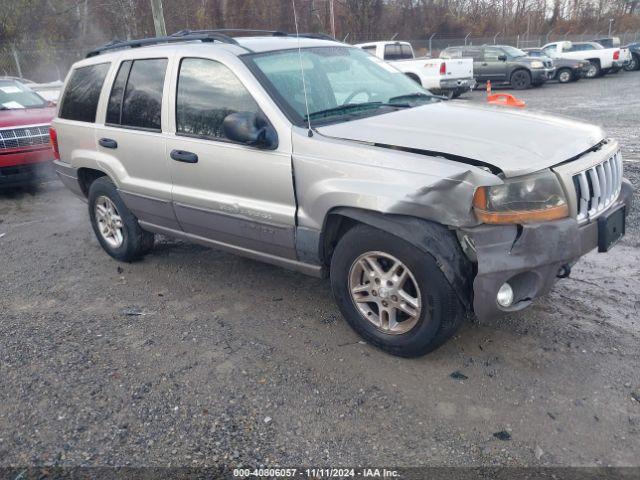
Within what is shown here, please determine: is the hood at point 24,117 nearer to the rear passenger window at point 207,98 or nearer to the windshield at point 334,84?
the rear passenger window at point 207,98

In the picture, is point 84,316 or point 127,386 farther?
point 84,316

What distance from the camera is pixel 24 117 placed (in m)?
8.18

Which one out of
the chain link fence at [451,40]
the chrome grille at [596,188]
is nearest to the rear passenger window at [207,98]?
the chrome grille at [596,188]

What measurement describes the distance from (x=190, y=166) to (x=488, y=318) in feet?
7.70

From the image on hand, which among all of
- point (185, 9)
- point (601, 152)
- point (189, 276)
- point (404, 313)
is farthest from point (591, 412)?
point (185, 9)

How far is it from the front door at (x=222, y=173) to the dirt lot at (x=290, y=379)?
61 cm

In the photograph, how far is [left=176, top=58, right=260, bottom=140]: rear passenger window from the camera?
384cm

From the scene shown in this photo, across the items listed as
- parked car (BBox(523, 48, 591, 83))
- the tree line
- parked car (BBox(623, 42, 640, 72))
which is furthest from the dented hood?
parked car (BBox(623, 42, 640, 72))

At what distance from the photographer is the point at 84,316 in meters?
4.27

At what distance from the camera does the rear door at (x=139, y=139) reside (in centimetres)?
439

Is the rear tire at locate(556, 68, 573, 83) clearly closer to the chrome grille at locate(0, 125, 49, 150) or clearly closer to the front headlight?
the chrome grille at locate(0, 125, 49, 150)

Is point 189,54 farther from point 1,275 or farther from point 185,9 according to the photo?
point 185,9

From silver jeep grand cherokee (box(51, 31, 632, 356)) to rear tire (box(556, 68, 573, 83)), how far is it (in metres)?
20.3

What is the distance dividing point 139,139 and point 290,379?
2.38 metres
